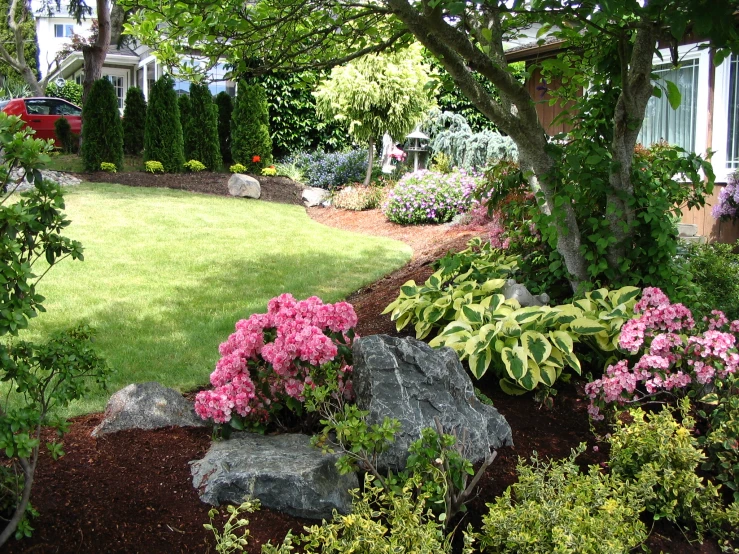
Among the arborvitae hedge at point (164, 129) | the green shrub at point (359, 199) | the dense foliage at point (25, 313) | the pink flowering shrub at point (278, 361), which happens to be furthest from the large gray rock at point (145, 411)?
the arborvitae hedge at point (164, 129)

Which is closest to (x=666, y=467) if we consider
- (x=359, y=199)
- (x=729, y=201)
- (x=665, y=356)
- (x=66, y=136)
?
(x=665, y=356)

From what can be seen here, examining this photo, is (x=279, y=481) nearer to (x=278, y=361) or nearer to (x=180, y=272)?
(x=278, y=361)

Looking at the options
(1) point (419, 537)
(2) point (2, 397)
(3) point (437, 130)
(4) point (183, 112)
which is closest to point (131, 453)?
(1) point (419, 537)

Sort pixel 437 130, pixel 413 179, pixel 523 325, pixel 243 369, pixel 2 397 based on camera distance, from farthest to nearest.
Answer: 1. pixel 437 130
2. pixel 413 179
3. pixel 2 397
4. pixel 523 325
5. pixel 243 369

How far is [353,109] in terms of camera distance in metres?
13.8

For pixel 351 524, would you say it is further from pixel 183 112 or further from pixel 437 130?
pixel 183 112

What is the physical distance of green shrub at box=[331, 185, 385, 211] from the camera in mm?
13516

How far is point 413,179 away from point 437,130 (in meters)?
3.85

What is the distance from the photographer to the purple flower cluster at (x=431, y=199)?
37.2 ft

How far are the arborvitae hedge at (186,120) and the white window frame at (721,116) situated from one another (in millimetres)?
11147

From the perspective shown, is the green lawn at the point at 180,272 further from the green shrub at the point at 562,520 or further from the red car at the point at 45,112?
the red car at the point at 45,112

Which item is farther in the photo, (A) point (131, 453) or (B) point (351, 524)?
(A) point (131, 453)

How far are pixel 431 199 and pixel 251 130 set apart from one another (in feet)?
21.2

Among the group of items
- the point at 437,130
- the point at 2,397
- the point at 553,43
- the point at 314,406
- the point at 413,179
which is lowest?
the point at 2,397
